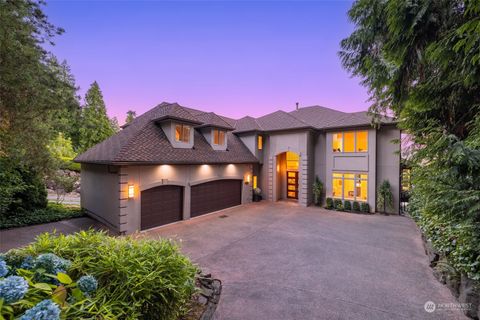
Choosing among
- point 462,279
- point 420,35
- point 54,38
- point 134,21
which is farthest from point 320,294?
point 134,21

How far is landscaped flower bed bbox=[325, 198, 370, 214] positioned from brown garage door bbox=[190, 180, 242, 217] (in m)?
5.99

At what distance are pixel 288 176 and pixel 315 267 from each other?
1088 centimetres

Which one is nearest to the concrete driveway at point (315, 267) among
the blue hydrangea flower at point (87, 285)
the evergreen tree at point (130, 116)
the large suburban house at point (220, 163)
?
the large suburban house at point (220, 163)

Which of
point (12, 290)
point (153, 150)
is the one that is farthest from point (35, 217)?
point (12, 290)

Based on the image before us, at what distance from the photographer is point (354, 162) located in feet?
42.4

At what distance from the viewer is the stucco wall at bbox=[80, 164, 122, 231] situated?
858 cm

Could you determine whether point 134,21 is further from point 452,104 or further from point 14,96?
point 452,104

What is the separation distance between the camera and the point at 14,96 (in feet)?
22.9

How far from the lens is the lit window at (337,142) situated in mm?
13461

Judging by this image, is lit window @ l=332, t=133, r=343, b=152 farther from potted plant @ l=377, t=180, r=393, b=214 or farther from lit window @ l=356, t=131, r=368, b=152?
potted plant @ l=377, t=180, r=393, b=214

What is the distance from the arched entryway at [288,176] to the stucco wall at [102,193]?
36.5ft

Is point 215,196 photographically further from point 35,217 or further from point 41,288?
point 41,288

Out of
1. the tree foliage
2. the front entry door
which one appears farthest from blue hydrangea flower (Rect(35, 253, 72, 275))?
the front entry door

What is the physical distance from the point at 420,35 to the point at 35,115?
12905mm
